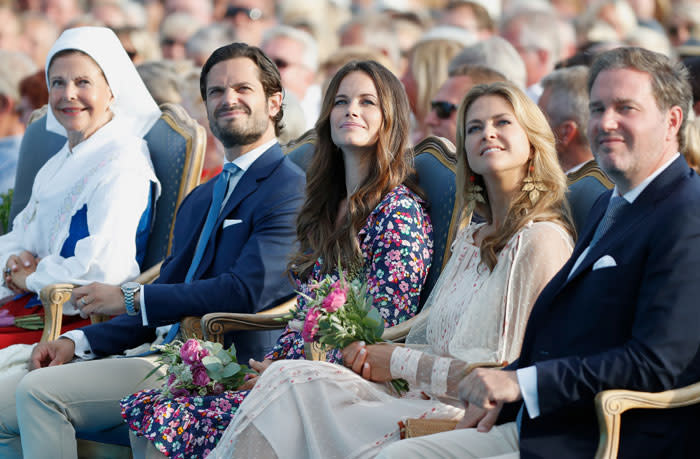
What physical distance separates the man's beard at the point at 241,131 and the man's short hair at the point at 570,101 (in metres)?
1.35

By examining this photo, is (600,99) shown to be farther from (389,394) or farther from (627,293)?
(389,394)

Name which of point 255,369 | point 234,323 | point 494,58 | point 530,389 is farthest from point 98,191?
point 530,389

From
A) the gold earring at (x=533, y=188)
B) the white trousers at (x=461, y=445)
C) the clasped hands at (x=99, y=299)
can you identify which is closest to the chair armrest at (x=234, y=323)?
the clasped hands at (x=99, y=299)

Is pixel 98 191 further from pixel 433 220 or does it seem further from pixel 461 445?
pixel 461 445

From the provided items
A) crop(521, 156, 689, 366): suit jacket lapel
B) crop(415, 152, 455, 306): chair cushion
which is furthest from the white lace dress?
crop(415, 152, 455, 306): chair cushion

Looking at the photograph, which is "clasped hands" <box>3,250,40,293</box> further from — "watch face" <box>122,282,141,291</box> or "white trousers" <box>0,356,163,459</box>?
"white trousers" <box>0,356,163,459</box>

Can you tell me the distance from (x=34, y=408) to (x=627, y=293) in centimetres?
243

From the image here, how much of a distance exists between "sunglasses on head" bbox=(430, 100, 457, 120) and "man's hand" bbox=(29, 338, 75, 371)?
2.31 metres

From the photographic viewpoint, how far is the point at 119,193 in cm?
495

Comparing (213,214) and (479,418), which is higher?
(213,214)

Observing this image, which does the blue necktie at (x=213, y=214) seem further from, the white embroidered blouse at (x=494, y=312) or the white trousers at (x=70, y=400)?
the white embroidered blouse at (x=494, y=312)

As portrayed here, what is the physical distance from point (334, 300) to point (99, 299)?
1.60 metres

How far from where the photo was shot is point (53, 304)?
4.68 metres

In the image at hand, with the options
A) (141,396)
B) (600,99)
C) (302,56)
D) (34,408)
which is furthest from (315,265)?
(302,56)
